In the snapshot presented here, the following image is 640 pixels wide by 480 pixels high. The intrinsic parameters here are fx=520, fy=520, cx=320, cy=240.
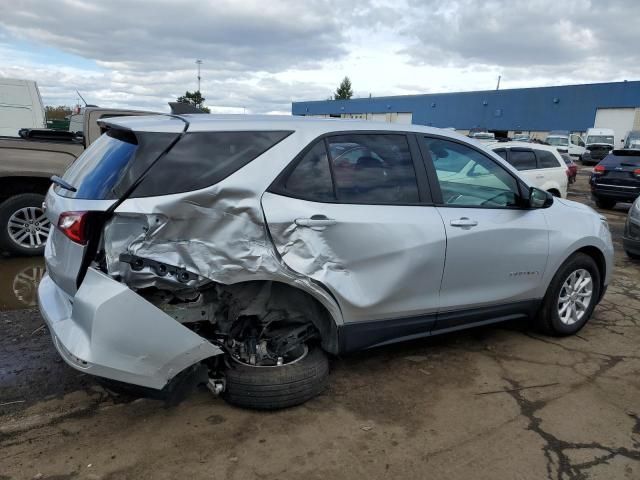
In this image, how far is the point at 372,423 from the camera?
3.13 metres

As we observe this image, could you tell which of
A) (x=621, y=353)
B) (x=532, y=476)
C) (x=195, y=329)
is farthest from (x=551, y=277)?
(x=195, y=329)

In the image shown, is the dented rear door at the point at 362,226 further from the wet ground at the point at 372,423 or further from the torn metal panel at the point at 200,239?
the wet ground at the point at 372,423

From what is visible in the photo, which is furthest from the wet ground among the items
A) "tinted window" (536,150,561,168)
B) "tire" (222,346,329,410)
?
"tinted window" (536,150,561,168)

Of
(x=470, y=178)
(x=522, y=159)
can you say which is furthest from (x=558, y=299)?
(x=522, y=159)

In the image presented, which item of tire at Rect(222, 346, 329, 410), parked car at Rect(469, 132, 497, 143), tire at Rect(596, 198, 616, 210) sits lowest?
tire at Rect(596, 198, 616, 210)

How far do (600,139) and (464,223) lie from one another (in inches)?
1397

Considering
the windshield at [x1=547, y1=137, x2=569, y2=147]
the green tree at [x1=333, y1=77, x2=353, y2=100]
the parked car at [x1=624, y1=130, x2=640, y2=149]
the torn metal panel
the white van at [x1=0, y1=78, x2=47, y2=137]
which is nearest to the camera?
the torn metal panel

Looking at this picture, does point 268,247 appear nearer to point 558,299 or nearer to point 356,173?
point 356,173

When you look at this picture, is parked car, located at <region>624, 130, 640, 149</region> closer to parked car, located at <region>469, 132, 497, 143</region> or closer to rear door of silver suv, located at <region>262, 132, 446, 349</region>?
parked car, located at <region>469, 132, 497, 143</region>

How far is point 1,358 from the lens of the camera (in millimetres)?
3879

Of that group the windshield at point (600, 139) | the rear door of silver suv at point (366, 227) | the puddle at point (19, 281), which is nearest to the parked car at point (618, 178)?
the rear door of silver suv at point (366, 227)

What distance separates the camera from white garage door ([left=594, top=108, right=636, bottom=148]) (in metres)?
39.1

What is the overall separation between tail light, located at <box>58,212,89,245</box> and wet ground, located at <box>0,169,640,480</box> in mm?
1133

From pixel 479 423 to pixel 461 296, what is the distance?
91 cm
